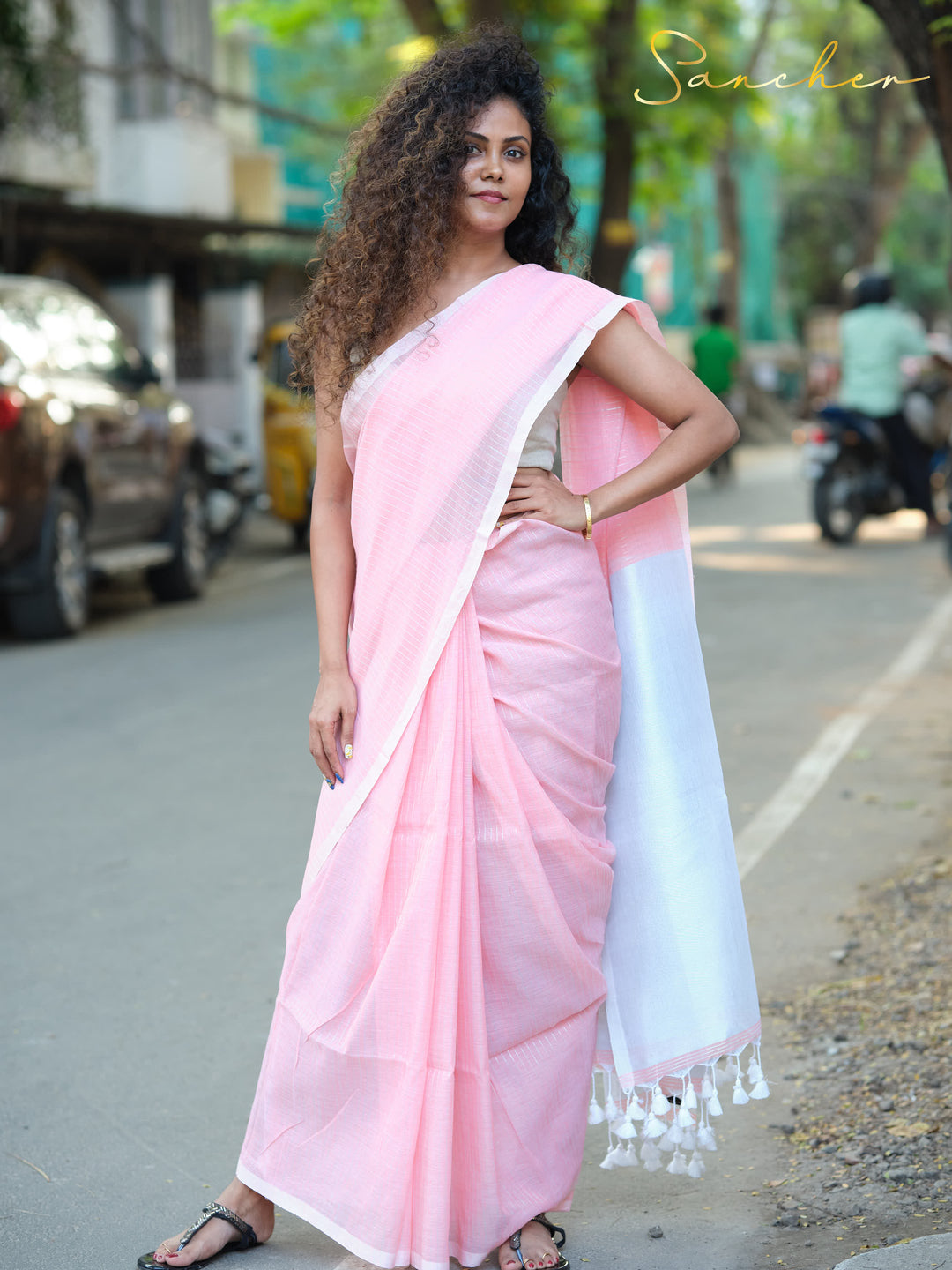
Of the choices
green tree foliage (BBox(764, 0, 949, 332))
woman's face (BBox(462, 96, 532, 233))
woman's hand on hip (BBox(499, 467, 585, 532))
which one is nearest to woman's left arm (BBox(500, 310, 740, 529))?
woman's hand on hip (BBox(499, 467, 585, 532))

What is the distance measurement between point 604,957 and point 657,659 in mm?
527

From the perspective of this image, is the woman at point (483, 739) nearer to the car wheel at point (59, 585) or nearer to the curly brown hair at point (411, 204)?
the curly brown hair at point (411, 204)

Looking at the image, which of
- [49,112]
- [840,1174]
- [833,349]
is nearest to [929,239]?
[833,349]

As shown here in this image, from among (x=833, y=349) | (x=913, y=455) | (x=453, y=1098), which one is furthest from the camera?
(x=833, y=349)

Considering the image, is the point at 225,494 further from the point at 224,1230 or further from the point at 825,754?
the point at 224,1230

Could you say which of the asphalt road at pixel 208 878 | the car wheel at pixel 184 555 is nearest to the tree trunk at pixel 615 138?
the car wheel at pixel 184 555

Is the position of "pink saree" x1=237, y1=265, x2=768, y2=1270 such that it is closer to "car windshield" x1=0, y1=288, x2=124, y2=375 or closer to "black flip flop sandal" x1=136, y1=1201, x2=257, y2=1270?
"black flip flop sandal" x1=136, y1=1201, x2=257, y2=1270

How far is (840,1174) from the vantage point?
317 centimetres

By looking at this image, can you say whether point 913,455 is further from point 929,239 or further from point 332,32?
point 929,239

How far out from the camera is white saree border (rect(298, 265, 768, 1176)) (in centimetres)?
272

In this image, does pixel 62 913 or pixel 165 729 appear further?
pixel 165 729

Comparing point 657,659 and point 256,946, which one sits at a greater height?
point 657,659

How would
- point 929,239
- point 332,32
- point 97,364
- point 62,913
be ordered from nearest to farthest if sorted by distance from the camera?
1. point 62,913
2. point 97,364
3. point 332,32
4. point 929,239

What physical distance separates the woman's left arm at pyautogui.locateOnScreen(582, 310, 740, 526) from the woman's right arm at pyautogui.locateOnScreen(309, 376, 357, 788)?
44 centimetres
